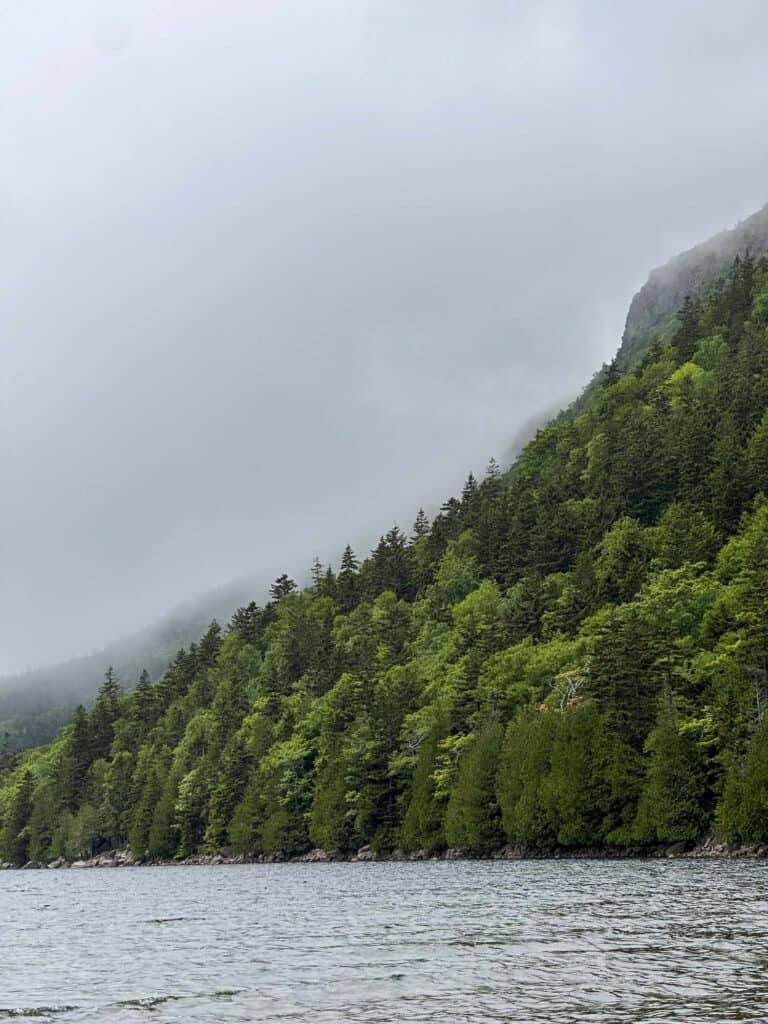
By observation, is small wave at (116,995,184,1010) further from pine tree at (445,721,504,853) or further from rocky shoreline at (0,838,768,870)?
pine tree at (445,721,504,853)

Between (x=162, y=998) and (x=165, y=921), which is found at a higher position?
(x=162, y=998)

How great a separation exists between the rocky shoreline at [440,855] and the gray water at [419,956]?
20938 mm

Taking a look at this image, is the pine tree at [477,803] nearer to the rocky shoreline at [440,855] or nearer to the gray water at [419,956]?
the rocky shoreline at [440,855]

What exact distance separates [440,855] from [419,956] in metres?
88.9

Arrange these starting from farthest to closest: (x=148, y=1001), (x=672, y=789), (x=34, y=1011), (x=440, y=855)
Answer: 1. (x=440, y=855)
2. (x=672, y=789)
3. (x=148, y=1001)
4. (x=34, y=1011)

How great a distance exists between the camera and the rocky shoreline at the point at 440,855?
86606mm

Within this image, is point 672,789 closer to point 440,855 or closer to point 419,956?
point 440,855

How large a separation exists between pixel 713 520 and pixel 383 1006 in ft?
438

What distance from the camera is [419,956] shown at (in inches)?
1341

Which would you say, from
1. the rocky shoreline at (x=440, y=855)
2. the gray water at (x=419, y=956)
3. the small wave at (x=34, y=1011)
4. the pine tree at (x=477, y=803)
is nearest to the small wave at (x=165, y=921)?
the gray water at (x=419, y=956)

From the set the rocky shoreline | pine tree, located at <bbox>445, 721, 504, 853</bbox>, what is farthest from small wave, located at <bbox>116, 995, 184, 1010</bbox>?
pine tree, located at <bbox>445, 721, 504, 853</bbox>

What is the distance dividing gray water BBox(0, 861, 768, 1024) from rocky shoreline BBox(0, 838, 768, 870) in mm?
20938

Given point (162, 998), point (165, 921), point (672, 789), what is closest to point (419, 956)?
point (162, 998)

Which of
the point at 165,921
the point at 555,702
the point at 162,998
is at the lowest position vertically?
the point at 165,921
